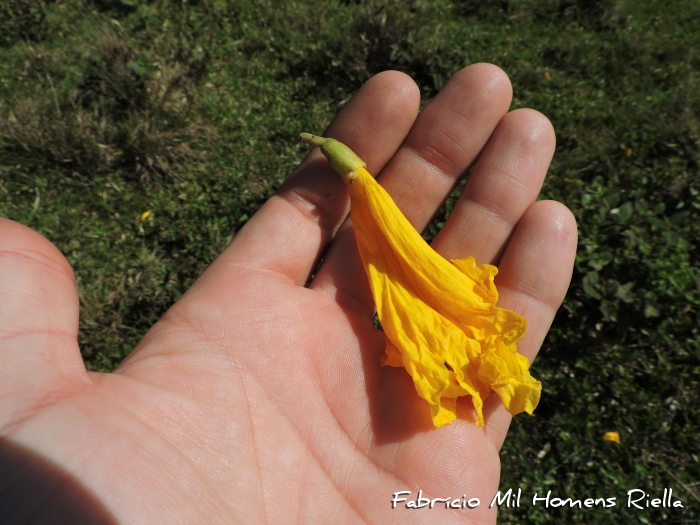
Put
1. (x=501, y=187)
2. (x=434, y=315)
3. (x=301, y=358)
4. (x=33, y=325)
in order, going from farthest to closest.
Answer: (x=501, y=187), (x=434, y=315), (x=301, y=358), (x=33, y=325)

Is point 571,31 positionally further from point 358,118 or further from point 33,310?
point 33,310

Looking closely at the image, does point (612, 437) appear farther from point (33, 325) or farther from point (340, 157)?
point (33, 325)

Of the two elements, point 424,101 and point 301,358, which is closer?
point 301,358

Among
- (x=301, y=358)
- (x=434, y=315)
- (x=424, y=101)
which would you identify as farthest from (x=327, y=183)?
(x=424, y=101)

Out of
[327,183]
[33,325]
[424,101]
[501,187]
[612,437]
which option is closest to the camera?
[33,325]

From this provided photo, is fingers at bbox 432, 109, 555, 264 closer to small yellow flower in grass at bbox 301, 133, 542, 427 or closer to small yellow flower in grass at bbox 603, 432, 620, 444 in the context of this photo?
small yellow flower in grass at bbox 301, 133, 542, 427

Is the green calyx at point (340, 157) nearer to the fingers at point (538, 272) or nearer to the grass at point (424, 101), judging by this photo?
the fingers at point (538, 272)

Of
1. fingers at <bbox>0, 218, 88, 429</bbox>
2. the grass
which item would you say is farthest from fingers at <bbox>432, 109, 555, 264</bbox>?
fingers at <bbox>0, 218, 88, 429</bbox>

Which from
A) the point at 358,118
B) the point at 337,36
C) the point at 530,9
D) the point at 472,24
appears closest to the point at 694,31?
the point at 530,9

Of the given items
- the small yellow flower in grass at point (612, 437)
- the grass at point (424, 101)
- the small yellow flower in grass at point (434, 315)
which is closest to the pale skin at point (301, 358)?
the small yellow flower in grass at point (434, 315)
